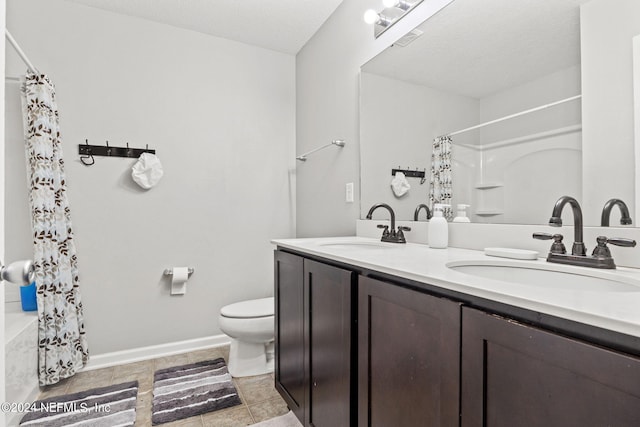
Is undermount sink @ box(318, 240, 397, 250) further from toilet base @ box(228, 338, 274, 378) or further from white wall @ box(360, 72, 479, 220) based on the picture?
toilet base @ box(228, 338, 274, 378)

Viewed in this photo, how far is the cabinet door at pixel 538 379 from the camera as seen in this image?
A: 44 cm

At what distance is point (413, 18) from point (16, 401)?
8.92ft

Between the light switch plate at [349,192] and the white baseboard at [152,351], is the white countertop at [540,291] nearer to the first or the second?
the light switch plate at [349,192]

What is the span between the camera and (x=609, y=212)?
2.97 ft

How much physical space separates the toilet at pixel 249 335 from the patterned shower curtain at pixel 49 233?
90 centimetres

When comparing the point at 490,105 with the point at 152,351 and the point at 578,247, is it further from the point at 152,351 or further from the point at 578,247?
the point at 152,351

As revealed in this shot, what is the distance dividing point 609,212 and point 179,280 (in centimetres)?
238

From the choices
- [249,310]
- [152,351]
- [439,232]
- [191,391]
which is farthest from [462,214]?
[152,351]

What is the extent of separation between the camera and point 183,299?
7.82 feet

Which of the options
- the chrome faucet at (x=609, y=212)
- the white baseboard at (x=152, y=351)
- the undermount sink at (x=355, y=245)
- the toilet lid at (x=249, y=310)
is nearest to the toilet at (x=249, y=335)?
the toilet lid at (x=249, y=310)

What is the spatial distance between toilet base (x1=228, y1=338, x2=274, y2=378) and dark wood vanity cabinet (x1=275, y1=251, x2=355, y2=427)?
432 millimetres

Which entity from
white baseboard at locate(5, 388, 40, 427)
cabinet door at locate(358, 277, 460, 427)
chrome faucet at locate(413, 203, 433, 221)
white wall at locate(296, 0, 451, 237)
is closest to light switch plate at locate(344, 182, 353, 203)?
white wall at locate(296, 0, 451, 237)

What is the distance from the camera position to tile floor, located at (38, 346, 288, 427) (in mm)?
1556

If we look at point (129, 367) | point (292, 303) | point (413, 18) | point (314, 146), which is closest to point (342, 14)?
point (413, 18)
